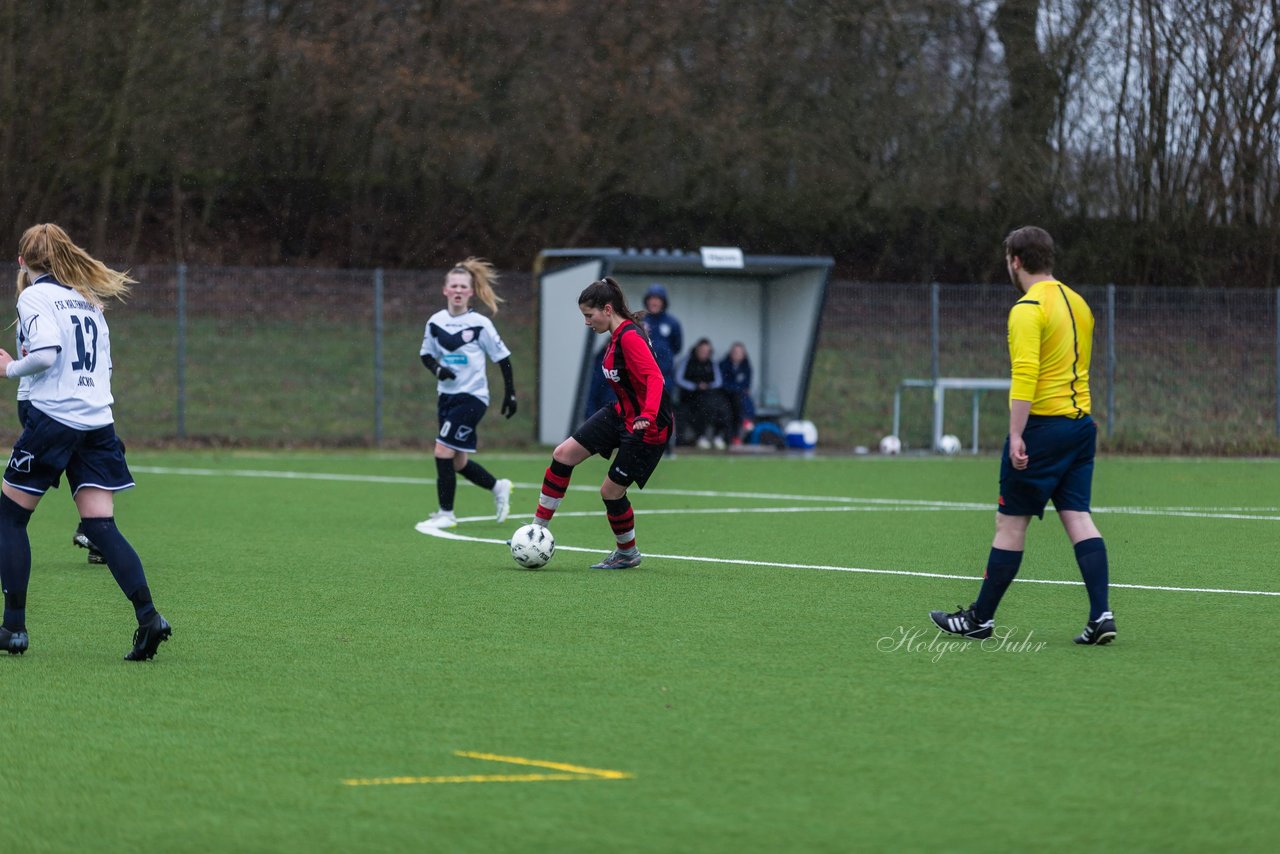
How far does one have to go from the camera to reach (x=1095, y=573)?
741 centimetres

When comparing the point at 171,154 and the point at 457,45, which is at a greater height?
the point at 457,45

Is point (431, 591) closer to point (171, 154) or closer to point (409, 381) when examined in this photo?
point (409, 381)

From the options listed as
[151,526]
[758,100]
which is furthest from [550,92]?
[151,526]

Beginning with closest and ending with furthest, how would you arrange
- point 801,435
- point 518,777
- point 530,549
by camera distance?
point 518,777
point 530,549
point 801,435

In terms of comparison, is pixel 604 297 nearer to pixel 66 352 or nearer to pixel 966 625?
pixel 966 625

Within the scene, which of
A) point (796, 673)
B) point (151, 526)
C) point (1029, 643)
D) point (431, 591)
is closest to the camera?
point (796, 673)

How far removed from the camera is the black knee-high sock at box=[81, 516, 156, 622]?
22.9 ft

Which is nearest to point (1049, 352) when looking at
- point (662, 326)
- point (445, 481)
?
point (445, 481)

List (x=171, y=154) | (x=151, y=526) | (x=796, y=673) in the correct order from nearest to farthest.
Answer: (x=796, y=673) < (x=151, y=526) < (x=171, y=154)

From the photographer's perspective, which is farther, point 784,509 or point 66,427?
point 784,509

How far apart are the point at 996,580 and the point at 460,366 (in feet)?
21.2

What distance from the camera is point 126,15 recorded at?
93.4ft

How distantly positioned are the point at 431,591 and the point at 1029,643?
3188 millimetres

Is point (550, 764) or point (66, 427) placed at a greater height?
point (66, 427)
